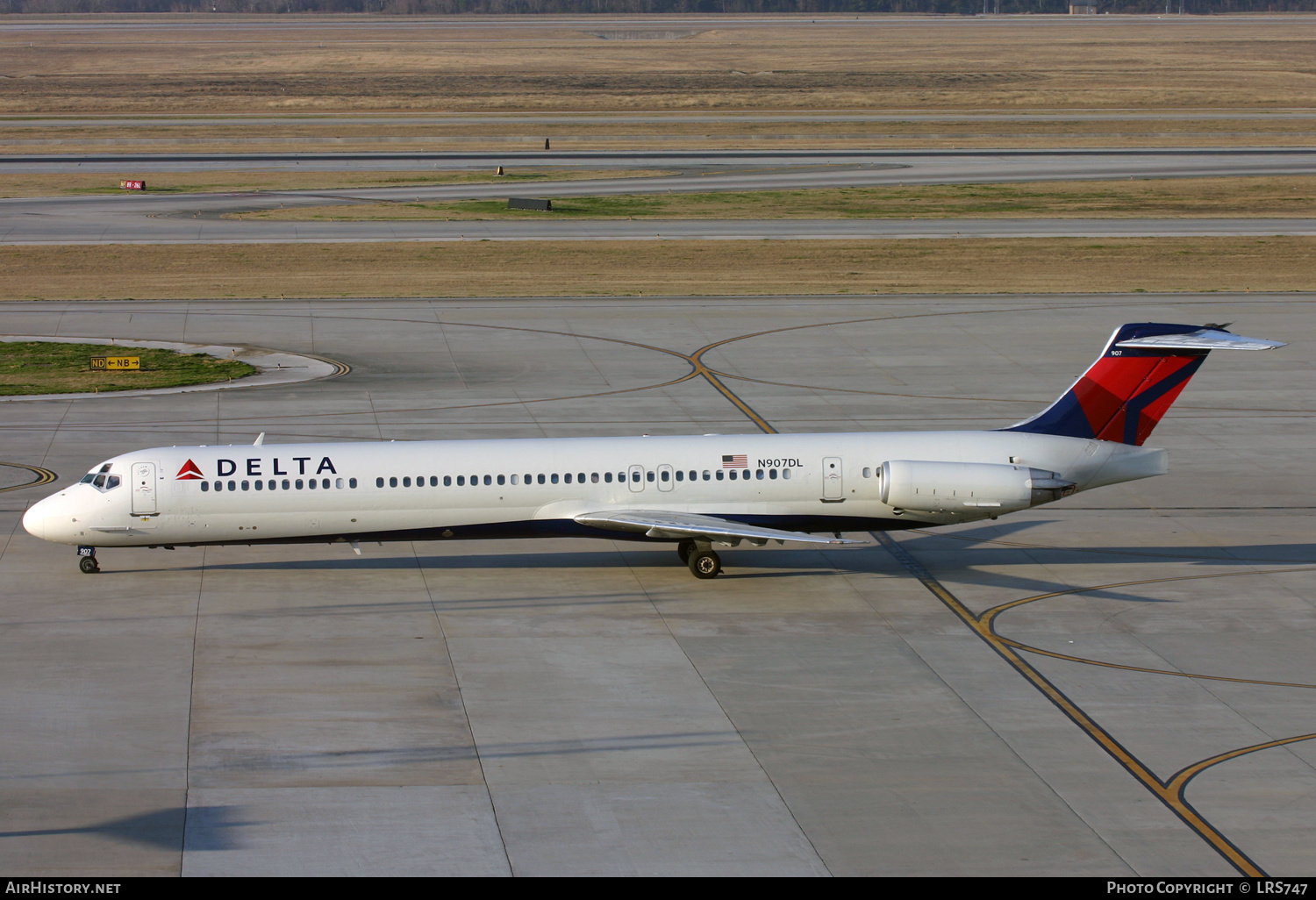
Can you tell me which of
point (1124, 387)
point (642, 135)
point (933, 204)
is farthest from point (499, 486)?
point (642, 135)

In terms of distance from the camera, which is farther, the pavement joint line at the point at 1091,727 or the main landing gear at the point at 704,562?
the main landing gear at the point at 704,562

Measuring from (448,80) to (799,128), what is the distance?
2066 inches

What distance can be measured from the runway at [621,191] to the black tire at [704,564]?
154 feet

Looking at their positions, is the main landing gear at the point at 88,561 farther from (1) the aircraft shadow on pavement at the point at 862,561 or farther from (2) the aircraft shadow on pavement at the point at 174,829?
(2) the aircraft shadow on pavement at the point at 174,829

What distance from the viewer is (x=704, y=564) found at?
30.3 meters

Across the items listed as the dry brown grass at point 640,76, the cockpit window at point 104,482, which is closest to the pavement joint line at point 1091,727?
the cockpit window at point 104,482

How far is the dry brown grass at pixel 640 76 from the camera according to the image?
455ft

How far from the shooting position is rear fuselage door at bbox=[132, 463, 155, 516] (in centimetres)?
2934

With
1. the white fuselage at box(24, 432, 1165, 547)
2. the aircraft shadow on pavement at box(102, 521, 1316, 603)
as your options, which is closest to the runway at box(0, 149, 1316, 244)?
the aircraft shadow on pavement at box(102, 521, 1316, 603)

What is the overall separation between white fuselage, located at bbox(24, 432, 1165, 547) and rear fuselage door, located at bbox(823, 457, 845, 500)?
4 cm

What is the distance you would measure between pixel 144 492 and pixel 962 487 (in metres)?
17.6

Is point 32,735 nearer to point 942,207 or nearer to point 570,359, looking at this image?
point 570,359

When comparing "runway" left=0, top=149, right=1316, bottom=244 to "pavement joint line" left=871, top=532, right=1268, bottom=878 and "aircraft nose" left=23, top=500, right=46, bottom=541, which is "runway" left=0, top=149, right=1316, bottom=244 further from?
"pavement joint line" left=871, top=532, right=1268, bottom=878

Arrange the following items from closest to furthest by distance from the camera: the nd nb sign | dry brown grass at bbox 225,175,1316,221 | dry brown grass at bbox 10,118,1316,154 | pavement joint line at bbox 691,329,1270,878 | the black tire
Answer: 1. pavement joint line at bbox 691,329,1270,878
2. the black tire
3. the nd nb sign
4. dry brown grass at bbox 225,175,1316,221
5. dry brown grass at bbox 10,118,1316,154
